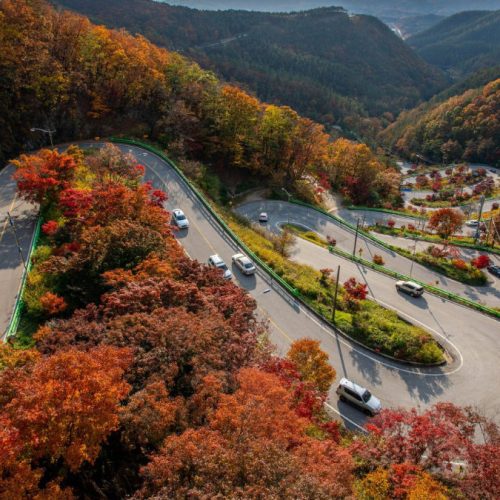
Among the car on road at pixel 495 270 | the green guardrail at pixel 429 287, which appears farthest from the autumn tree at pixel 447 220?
the green guardrail at pixel 429 287

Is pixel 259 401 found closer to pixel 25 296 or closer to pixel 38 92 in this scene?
pixel 25 296

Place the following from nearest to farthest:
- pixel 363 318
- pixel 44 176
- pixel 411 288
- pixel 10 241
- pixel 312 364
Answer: pixel 312 364
pixel 363 318
pixel 10 241
pixel 44 176
pixel 411 288

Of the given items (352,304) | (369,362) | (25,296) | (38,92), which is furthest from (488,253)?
(38,92)

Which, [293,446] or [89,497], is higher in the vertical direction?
[293,446]

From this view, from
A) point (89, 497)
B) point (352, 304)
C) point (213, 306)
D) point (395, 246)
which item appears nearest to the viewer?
point (89, 497)

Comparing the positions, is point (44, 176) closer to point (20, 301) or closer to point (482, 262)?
point (20, 301)

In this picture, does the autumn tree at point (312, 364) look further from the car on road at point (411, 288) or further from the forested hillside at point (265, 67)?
the forested hillside at point (265, 67)

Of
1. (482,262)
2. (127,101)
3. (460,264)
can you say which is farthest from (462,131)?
(127,101)

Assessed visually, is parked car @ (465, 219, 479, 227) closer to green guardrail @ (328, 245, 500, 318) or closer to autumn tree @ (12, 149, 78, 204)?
green guardrail @ (328, 245, 500, 318)
